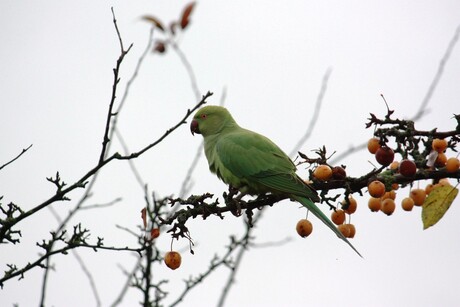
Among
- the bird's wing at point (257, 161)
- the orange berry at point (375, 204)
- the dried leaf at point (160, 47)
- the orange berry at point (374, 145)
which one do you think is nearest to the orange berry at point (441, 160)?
the orange berry at point (374, 145)

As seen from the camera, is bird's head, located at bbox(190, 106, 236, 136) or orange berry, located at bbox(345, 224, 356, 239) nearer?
orange berry, located at bbox(345, 224, 356, 239)

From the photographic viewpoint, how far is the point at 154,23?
4062 millimetres

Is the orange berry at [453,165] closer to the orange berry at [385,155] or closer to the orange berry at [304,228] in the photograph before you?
the orange berry at [385,155]

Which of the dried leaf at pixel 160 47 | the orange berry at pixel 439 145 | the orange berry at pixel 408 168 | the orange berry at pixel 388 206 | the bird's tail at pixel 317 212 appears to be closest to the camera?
the orange berry at pixel 408 168

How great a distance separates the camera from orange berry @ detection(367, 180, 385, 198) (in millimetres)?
2650

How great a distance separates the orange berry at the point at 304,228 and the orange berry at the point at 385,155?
0.99 meters

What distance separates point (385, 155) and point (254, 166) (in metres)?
2.19

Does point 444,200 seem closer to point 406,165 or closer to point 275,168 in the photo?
point 406,165

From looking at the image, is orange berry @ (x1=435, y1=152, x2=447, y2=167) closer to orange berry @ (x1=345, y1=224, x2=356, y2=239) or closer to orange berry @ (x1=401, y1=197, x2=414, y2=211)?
orange berry @ (x1=401, y1=197, x2=414, y2=211)

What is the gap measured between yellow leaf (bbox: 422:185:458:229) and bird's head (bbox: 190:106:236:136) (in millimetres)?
3727

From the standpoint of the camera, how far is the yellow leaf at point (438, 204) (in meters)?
2.56

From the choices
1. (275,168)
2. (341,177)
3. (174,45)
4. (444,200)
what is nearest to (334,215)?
(341,177)

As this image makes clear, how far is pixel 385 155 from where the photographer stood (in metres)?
2.67

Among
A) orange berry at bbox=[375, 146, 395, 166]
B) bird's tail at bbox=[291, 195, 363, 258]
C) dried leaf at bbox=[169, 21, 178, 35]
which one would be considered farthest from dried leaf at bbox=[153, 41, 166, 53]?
orange berry at bbox=[375, 146, 395, 166]
